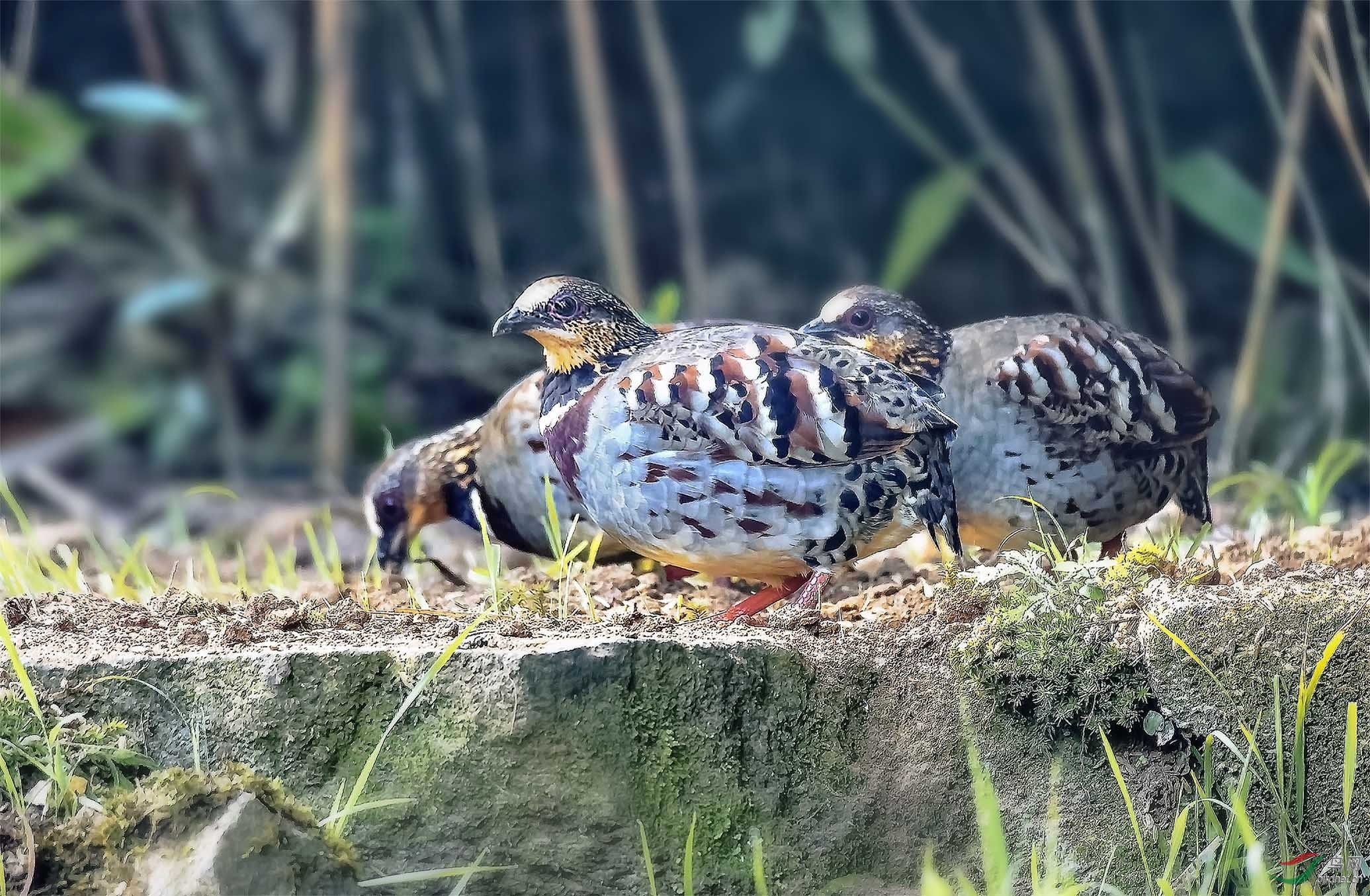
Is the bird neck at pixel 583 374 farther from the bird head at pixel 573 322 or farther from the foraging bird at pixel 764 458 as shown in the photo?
the foraging bird at pixel 764 458

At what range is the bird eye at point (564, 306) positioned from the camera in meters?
3.22

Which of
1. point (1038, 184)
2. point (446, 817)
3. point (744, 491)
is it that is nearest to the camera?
point (446, 817)

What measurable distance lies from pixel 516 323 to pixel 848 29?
3.62 m

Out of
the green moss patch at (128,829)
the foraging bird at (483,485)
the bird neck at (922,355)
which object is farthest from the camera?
the foraging bird at (483,485)

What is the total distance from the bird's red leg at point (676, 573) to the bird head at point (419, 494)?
0.78 m

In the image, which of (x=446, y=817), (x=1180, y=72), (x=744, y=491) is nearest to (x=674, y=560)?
(x=744, y=491)

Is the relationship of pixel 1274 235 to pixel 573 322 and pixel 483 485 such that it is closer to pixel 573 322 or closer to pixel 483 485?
pixel 483 485

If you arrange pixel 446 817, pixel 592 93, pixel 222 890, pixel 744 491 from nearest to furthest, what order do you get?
1. pixel 222 890
2. pixel 446 817
3. pixel 744 491
4. pixel 592 93

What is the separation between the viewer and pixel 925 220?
6.16m

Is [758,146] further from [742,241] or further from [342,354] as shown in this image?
[342,354]

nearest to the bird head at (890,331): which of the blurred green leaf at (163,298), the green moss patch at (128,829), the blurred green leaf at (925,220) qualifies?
the green moss patch at (128,829)

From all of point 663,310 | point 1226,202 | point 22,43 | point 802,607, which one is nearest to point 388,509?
point 663,310

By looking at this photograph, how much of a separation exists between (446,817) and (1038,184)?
4.96 m

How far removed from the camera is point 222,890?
2117 millimetres
